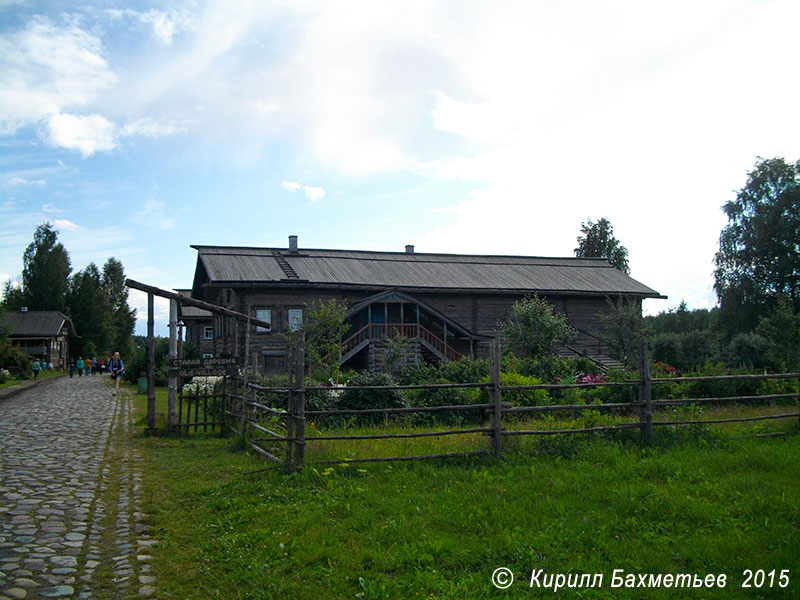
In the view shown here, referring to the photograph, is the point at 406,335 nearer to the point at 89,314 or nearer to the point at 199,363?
the point at 199,363

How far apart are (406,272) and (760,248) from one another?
22.1 metres

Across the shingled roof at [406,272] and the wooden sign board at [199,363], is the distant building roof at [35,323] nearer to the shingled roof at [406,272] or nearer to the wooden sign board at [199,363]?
the shingled roof at [406,272]

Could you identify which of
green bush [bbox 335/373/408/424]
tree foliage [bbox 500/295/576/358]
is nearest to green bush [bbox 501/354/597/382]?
tree foliage [bbox 500/295/576/358]

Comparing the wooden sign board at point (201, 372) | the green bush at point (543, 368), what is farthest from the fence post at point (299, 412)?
the green bush at point (543, 368)

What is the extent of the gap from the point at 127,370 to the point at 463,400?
81.9ft

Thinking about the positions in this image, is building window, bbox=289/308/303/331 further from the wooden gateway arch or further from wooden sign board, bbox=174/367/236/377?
wooden sign board, bbox=174/367/236/377

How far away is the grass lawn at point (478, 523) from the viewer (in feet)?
15.5

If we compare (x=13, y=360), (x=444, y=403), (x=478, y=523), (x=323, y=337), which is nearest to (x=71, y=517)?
(x=478, y=523)

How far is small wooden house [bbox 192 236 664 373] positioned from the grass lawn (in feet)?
58.5

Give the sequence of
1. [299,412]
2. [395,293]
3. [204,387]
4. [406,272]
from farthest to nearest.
→ [406,272], [395,293], [204,387], [299,412]

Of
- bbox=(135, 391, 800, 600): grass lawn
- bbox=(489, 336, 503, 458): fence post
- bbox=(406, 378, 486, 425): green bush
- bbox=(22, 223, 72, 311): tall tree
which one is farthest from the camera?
bbox=(22, 223, 72, 311): tall tree

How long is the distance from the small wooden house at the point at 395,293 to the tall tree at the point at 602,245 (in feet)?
50.6

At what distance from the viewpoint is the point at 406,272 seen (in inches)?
1299

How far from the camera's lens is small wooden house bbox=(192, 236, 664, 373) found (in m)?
28.2
